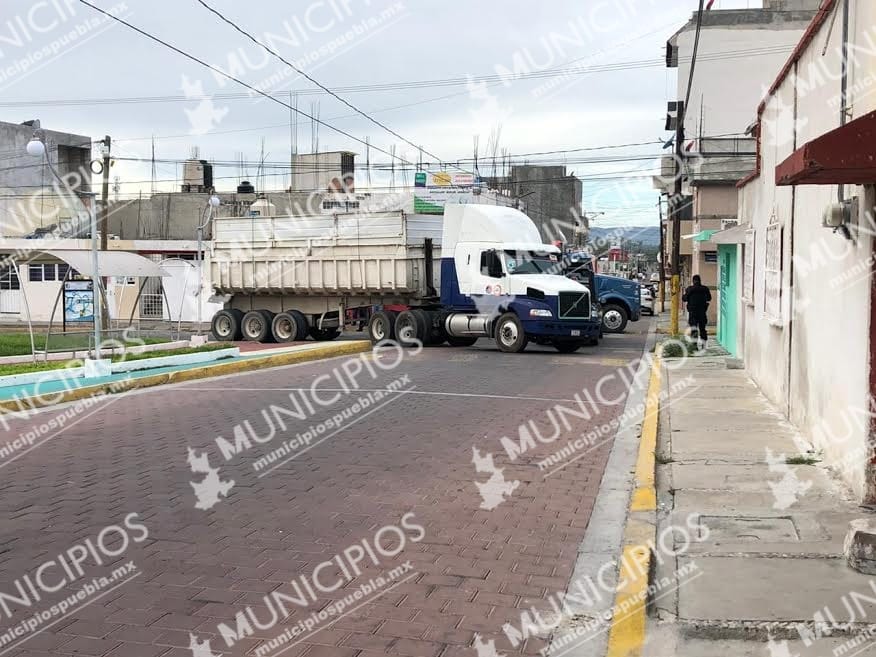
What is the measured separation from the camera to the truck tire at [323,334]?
27.5 metres

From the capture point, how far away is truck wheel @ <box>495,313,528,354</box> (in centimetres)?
2286

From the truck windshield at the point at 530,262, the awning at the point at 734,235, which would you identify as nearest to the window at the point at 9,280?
the truck windshield at the point at 530,262

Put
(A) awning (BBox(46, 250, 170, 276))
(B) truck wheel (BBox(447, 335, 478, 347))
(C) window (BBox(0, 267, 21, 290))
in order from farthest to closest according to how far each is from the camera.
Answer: (C) window (BBox(0, 267, 21, 290)) → (B) truck wheel (BBox(447, 335, 478, 347)) → (A) awning (BBox(46, 250, 170, 276))

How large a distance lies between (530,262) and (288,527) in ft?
57.3

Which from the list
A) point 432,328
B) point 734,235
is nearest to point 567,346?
point 432,328

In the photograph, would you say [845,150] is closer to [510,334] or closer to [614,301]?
[510,334]

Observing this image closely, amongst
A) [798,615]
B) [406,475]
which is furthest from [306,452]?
[798,615]

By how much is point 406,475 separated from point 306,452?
167 centimetres

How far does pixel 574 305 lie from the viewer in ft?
Result: 74.2

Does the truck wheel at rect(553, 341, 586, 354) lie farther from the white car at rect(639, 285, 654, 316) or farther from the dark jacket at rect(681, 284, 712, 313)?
the white car at rect(639, 285, 654, 316)

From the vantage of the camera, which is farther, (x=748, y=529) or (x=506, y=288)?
(x=506, y=288)

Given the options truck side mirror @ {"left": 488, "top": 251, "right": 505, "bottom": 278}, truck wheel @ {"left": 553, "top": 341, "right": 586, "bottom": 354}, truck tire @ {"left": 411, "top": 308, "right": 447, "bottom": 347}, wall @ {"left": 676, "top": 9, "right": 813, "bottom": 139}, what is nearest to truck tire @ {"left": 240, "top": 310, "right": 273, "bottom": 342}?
truck tire @ {"left": 411, "top": 308, "right": 447, "bottom": 347}

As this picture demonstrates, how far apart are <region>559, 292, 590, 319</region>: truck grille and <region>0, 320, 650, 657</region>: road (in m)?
9.29

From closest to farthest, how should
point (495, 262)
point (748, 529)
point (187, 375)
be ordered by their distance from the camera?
point (748, 529)
point (187, 375)
point (495, 262)
